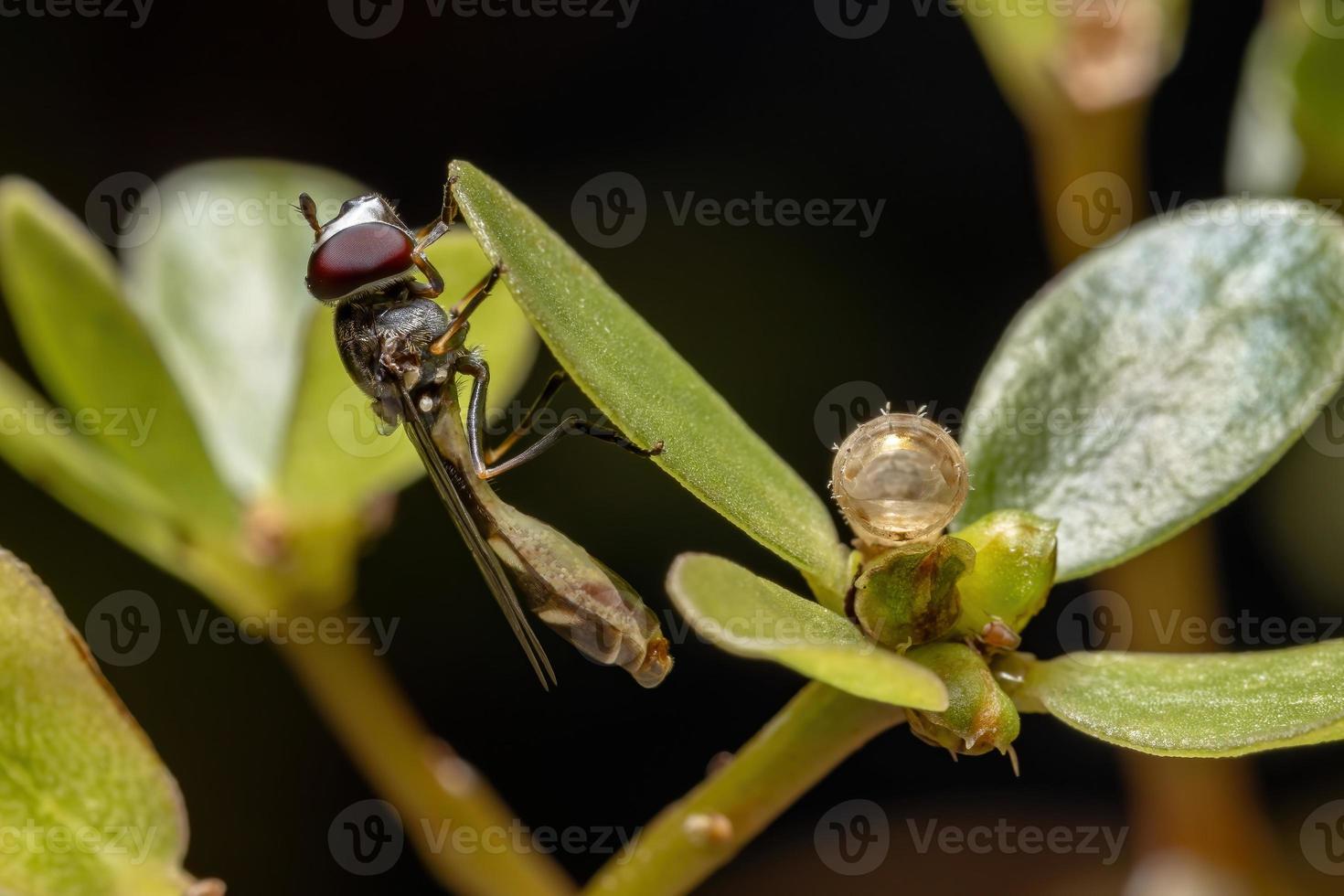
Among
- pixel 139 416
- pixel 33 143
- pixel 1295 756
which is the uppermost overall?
pixel 33 143

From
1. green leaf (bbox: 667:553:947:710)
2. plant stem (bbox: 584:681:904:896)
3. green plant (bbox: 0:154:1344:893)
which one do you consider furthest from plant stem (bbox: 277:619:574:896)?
green leaf (bbox: 667:553:947:710)

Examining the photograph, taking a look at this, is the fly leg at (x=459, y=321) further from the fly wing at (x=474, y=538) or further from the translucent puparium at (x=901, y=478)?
the translucent puparium at (x=901, y=478)

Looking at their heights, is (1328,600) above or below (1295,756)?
above

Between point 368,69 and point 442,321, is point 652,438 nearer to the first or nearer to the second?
point 442,321

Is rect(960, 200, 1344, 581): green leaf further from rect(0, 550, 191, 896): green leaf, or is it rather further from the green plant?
rect(0, 550, 191, 896): green leaf

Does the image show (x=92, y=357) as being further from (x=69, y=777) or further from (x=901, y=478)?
(x=901, y=478)

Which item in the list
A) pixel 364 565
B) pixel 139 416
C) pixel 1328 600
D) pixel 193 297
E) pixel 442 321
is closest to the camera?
pixel 442 321

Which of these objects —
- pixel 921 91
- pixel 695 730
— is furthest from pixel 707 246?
pixel 695 730

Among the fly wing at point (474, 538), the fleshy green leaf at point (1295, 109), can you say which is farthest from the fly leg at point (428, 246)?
the fleshy green leaf at point (1295, 109)

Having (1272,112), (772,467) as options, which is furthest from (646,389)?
(1272,112)
